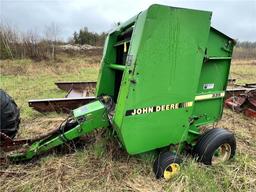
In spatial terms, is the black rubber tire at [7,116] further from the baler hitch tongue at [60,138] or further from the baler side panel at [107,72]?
the baler side panel at [107,72]

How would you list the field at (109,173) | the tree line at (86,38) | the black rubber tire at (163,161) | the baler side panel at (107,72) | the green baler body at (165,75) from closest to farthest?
the green baler body at (165,75) → the field at (109,173) → the black rubber tire at (163,161) → the baler side panel at (107,72) → the tree line at (86,38)

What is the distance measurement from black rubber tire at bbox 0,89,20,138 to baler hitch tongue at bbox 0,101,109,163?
0.44ft

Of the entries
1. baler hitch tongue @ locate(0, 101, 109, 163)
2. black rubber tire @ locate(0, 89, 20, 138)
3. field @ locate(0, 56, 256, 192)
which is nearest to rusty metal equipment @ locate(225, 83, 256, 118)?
field @ locate(0, 56, 256, 192)

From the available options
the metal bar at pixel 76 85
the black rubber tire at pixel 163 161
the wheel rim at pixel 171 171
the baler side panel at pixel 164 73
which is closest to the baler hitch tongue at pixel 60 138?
the baler side panel at pixel 164 73

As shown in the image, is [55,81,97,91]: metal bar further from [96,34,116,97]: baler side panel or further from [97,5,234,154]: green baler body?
[97,5,234,154]: green baler body

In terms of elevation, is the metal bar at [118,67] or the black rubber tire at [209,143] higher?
the metal bar at [118,67]

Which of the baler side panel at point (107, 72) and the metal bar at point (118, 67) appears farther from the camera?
the baler side panel at point (107, 72)

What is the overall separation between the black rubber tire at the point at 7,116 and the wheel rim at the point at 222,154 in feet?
7.86

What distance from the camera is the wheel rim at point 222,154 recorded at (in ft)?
9.30

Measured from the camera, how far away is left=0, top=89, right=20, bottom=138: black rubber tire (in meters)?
2.48

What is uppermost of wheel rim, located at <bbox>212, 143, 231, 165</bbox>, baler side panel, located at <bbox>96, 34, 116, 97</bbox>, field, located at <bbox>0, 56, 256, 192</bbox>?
baler side panel, located at <bbox>96, 34, 116, 97</bbox>

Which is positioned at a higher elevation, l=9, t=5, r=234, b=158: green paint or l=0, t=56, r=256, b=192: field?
l=9, t=5, r=234, b=158: green paint

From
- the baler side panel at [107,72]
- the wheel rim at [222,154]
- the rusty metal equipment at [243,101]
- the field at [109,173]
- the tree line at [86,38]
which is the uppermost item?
the tree line at [86,38]

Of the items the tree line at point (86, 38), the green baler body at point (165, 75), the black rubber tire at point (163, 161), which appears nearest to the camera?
the green baler body at point (165, 75)
